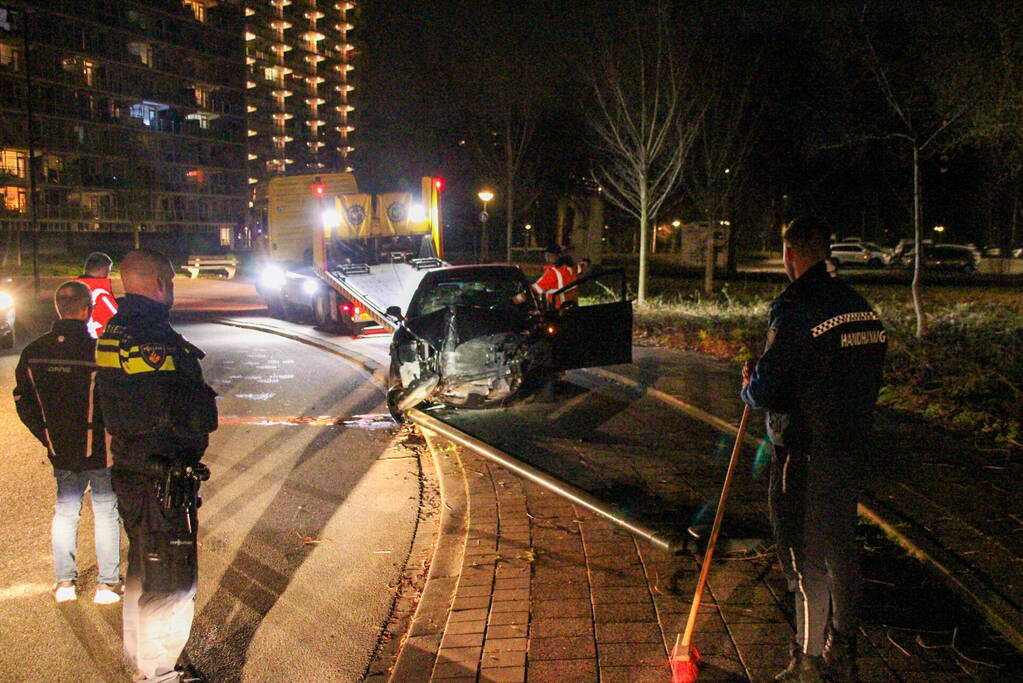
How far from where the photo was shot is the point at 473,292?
11.1m

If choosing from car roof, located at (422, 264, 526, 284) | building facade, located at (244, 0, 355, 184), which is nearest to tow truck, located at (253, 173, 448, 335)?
car roof, located at (422, 264, 526, 284)

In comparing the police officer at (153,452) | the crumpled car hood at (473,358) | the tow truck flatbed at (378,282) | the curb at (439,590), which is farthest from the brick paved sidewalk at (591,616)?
the tow truck flatbed at (378,282)

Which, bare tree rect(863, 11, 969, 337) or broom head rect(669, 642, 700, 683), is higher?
bare tree rect(863, 11, 969, 337)

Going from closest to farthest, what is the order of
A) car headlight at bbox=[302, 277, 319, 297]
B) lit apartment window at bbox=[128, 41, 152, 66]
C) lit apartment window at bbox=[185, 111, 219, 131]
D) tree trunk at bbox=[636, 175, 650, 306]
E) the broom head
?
the broom head
tree trunk at bbox=[636, 175, 650, 306]
car headlight at bbox=[302, 277, 319, 297]
lit apartment window at bbox=[128, 41, 152, 66]
lit apartment window at bbox=[185, 111, 219, 131]

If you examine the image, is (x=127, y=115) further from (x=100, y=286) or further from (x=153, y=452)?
(x=153, y=452)

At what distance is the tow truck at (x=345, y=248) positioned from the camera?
57.4 feet

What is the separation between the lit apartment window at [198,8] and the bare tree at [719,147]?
70.0 m

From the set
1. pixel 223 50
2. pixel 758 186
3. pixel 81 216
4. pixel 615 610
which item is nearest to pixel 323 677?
pixel 615 610

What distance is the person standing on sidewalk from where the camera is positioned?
4383mm

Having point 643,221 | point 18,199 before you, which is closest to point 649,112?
point 643,221

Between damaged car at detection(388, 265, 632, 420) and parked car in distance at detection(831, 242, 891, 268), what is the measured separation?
41602mm

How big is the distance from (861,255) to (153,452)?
49304 millimetres

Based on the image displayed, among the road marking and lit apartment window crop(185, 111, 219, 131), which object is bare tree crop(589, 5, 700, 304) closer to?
the road marking

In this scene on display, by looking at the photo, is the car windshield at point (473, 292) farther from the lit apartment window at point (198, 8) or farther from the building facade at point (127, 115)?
the lit apartment window at point (198, 8)
